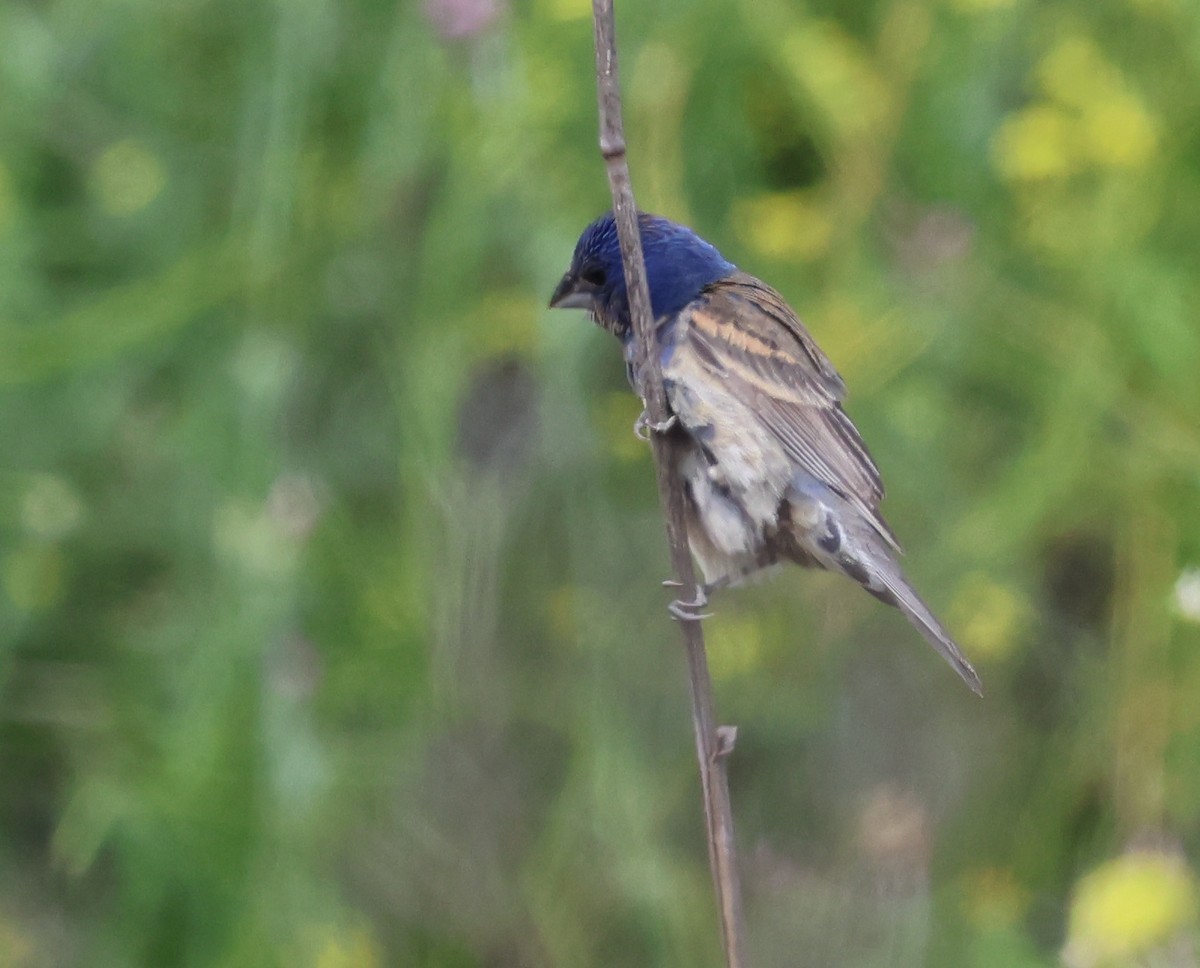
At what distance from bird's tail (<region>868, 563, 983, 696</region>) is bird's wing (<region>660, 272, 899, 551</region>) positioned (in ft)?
0.46

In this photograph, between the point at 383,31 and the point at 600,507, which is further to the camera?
the point at 383,31

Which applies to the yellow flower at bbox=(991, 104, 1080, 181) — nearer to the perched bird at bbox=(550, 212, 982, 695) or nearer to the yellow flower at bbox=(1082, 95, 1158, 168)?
the yellow flower at bbox=(1082, 95, 1158, 168)

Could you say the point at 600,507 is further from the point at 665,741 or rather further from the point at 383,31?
the point at 383,31

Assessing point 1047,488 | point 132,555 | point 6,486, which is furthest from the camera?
point 132,555

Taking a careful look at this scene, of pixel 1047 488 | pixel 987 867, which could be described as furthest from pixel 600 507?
pixel 987 867

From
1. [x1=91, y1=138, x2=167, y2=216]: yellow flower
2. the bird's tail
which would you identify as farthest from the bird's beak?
[x1=91, y1=138, x2=167, y2=216]: yellow flower

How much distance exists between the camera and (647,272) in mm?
2412

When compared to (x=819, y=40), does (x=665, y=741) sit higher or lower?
lower

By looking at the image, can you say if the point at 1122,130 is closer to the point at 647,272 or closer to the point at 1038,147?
the point at 1038,147

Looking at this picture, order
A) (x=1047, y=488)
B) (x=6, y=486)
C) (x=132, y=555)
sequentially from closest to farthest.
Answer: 1. (x=1047, y=488)
2. (x=6, y=486)
3. (x=132, y=555)

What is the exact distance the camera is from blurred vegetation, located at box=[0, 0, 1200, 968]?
2.57m

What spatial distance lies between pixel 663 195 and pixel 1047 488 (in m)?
0.82

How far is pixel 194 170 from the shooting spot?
3.04 m

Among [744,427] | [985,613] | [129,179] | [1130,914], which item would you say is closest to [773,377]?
[744,427]
